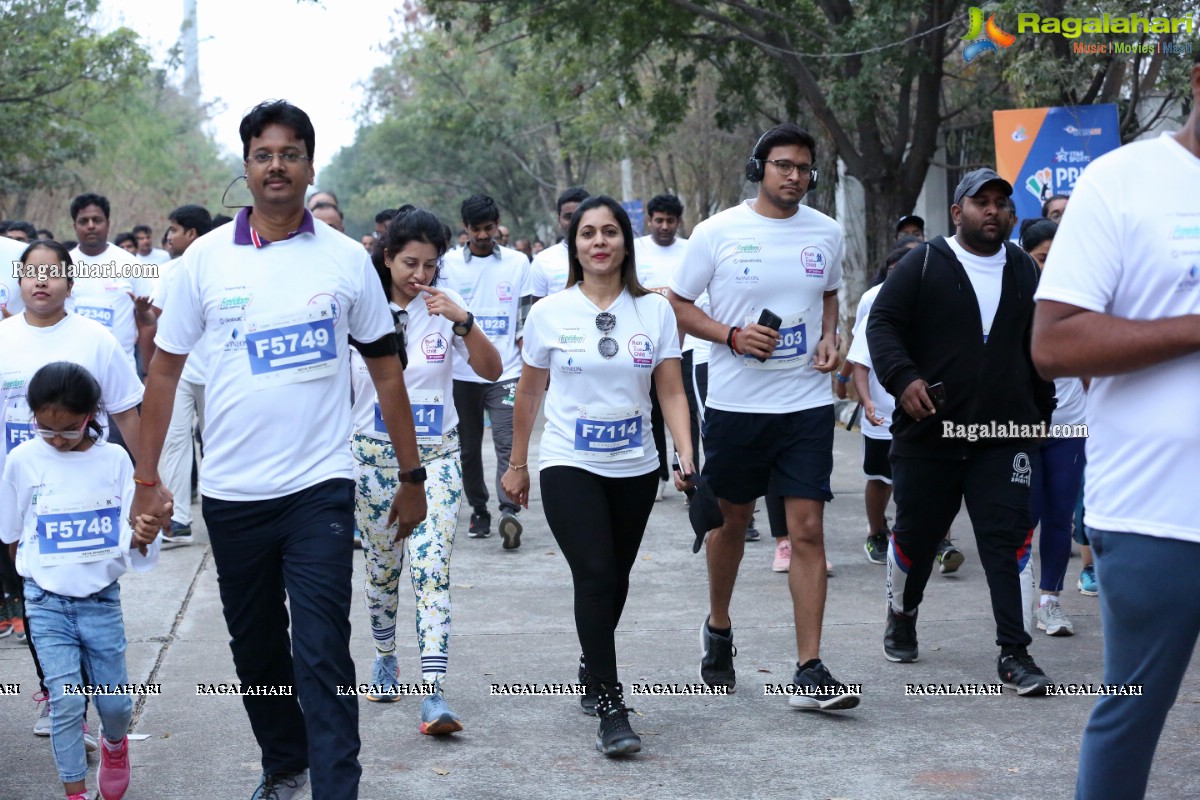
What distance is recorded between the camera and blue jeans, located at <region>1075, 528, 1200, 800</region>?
3070 millimetres

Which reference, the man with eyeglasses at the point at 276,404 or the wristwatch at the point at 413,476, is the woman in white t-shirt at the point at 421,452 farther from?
the man with eyeglasses at the point at 276,404

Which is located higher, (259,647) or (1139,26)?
(1139,26)

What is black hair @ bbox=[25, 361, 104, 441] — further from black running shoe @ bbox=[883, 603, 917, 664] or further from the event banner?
the event banner

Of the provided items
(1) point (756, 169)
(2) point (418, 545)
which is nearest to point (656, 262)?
(1) point (756, 169)

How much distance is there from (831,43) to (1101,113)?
4.28 metres

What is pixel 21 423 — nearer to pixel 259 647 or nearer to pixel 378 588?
pixel 378 588

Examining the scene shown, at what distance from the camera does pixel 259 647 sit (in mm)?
4473

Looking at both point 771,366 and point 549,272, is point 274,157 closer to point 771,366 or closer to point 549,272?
point 771,366

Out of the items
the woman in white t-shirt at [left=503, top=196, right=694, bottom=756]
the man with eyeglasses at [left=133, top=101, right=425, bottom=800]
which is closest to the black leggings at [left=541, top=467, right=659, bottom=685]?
the woman in white t-shirt at [left=503, top=196, right=694, bottom=756]

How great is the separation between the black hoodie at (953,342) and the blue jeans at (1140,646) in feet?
9.23

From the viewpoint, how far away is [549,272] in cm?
1105

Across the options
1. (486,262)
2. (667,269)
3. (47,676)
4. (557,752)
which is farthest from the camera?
(667,269)

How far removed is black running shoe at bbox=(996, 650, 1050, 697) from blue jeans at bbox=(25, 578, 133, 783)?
338 centimetres

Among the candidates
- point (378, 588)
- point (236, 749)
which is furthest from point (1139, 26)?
point (236, 749)
